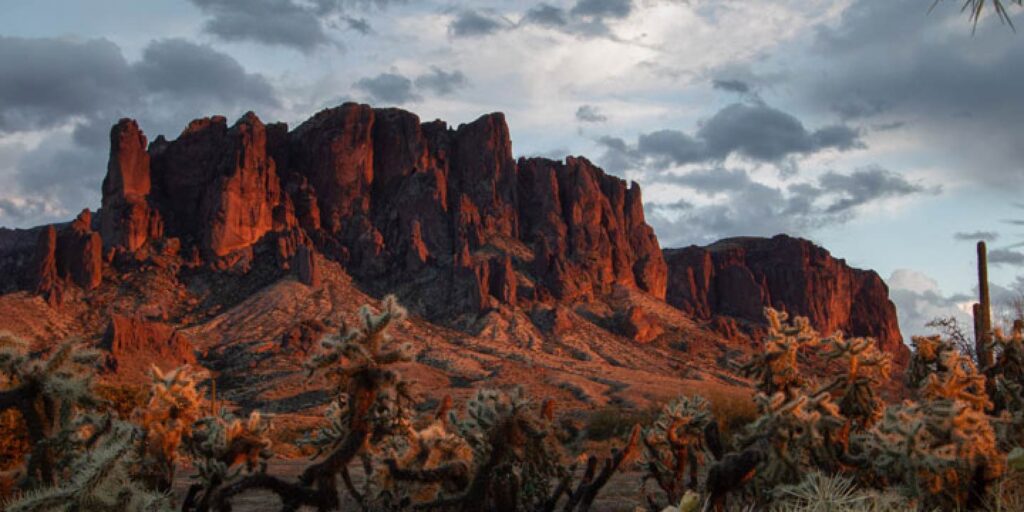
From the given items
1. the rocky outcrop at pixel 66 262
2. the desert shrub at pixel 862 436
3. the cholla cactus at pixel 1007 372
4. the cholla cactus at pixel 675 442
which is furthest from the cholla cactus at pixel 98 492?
the rocky outcrop at pixel 66 262

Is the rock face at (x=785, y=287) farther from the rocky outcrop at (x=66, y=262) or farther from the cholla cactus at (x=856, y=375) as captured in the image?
the cholla cactus at (x=856, y=375)

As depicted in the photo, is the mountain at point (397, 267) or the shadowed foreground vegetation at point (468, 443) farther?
the mountain at point (397, 267)

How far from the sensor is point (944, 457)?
21.3 ft

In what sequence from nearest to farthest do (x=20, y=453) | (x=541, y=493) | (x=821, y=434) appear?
(x=821, y=434)
(x=541, y=493)
(x=20, y=453)

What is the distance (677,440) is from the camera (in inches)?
364

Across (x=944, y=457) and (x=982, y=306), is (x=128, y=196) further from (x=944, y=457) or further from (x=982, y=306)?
(x=944, y=457)

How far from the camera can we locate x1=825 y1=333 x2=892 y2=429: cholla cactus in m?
8.52

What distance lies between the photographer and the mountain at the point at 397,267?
3332 inches

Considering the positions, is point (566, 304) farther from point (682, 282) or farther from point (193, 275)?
point (193, 275)

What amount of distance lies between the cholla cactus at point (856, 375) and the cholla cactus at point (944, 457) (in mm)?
1449

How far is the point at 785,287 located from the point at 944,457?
145 meters

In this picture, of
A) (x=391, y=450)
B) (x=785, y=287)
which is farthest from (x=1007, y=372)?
(x=785, y=287)

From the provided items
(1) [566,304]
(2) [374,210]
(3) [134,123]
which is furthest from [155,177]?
(1) [566,304]

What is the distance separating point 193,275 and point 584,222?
54.6 meters
